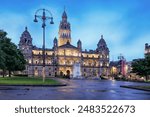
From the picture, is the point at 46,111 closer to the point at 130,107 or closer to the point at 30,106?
the point at 30,106

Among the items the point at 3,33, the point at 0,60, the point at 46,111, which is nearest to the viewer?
the point at 46,111

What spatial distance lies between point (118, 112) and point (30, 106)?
3279 millimetres

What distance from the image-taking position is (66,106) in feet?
38.7

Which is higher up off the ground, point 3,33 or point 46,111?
point 3,33

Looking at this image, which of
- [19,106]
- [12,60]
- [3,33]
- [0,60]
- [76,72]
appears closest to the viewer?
[19,106]

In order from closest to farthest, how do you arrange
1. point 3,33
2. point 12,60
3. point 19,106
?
point 19,106 < point 3,33 < point 12,60

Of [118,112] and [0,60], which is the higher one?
[0,60]

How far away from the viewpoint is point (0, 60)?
152ft

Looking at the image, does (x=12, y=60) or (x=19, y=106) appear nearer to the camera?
(x=19, y=106)

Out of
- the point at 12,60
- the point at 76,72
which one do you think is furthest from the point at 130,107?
the point at 76,72

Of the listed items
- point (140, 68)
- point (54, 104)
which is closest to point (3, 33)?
point (140, 68)

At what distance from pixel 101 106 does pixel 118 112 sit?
35.5 inches

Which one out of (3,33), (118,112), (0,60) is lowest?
(118,112)

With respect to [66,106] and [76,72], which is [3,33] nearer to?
[66,106]
